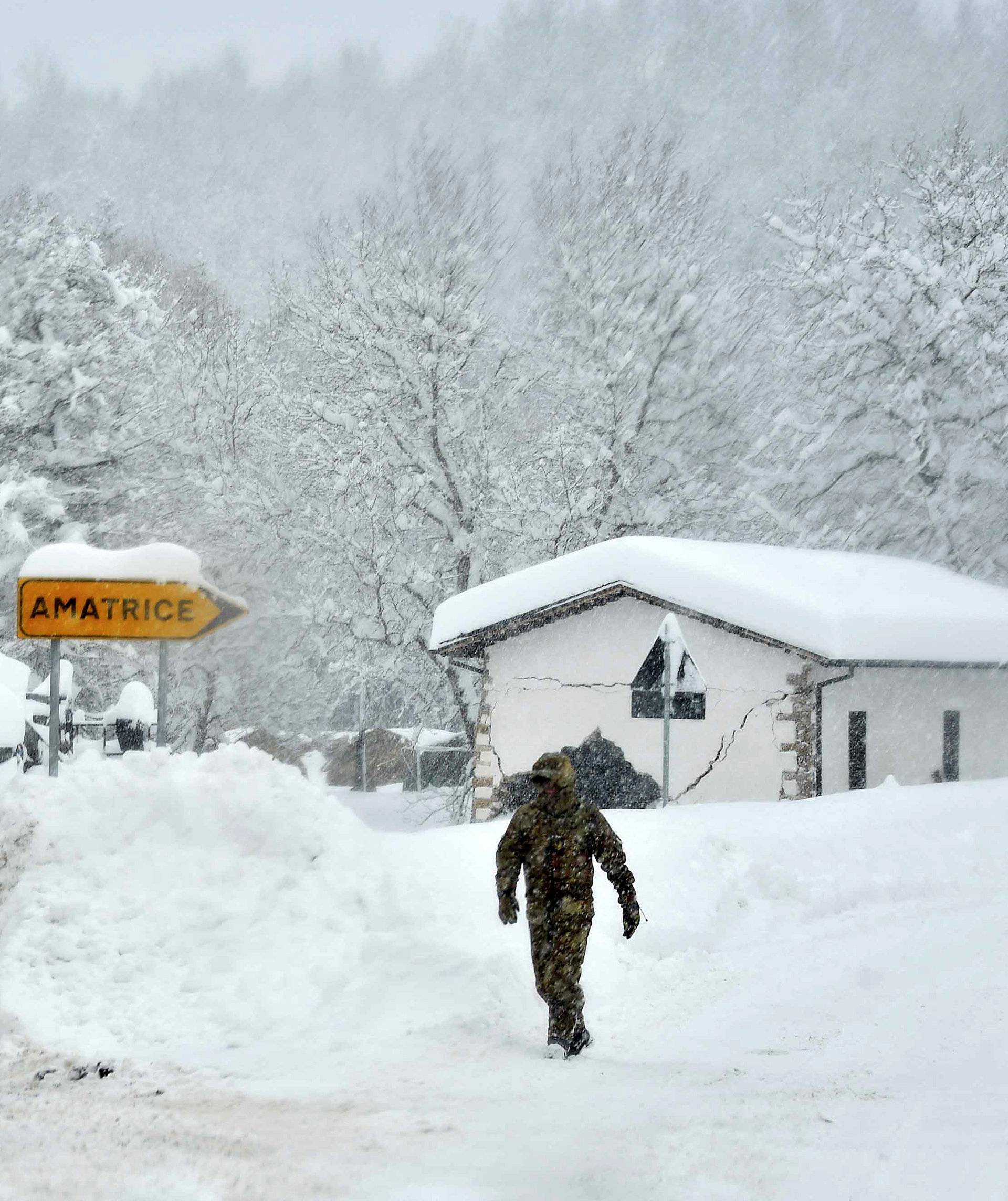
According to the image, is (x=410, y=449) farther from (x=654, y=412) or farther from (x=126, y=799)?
(x=126, y=799)

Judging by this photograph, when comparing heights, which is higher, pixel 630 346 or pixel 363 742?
pixel 630 346

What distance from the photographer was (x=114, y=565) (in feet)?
33.0

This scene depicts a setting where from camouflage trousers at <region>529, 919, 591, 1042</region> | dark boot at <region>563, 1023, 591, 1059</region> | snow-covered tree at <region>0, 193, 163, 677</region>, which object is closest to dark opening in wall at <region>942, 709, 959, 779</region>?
Answer: camouflage trousers at <region>529, 919, 591, 1042</region>

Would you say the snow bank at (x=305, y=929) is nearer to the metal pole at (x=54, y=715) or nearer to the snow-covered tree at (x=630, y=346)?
the metal pole at (x=54, y=715)

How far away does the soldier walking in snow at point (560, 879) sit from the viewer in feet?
24.7

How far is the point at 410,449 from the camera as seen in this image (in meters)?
28.3

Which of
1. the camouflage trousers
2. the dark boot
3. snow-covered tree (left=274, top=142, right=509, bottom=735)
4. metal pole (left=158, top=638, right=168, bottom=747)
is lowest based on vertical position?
the dark boot

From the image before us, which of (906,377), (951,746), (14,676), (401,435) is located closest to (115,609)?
(14,676)

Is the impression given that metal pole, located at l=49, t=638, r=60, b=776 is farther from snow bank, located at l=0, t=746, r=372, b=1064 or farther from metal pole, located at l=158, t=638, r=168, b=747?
metal pole, located at l=158, t=638, r=168, b=747

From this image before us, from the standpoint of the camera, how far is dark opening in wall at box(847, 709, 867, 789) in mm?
19359

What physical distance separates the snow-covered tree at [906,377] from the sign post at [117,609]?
21.8 meters

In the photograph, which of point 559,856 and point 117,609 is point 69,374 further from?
point 559,856

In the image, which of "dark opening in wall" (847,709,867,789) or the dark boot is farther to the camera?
"dark opening in wall" (847,709,867,789)

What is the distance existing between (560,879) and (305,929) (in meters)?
2.09
